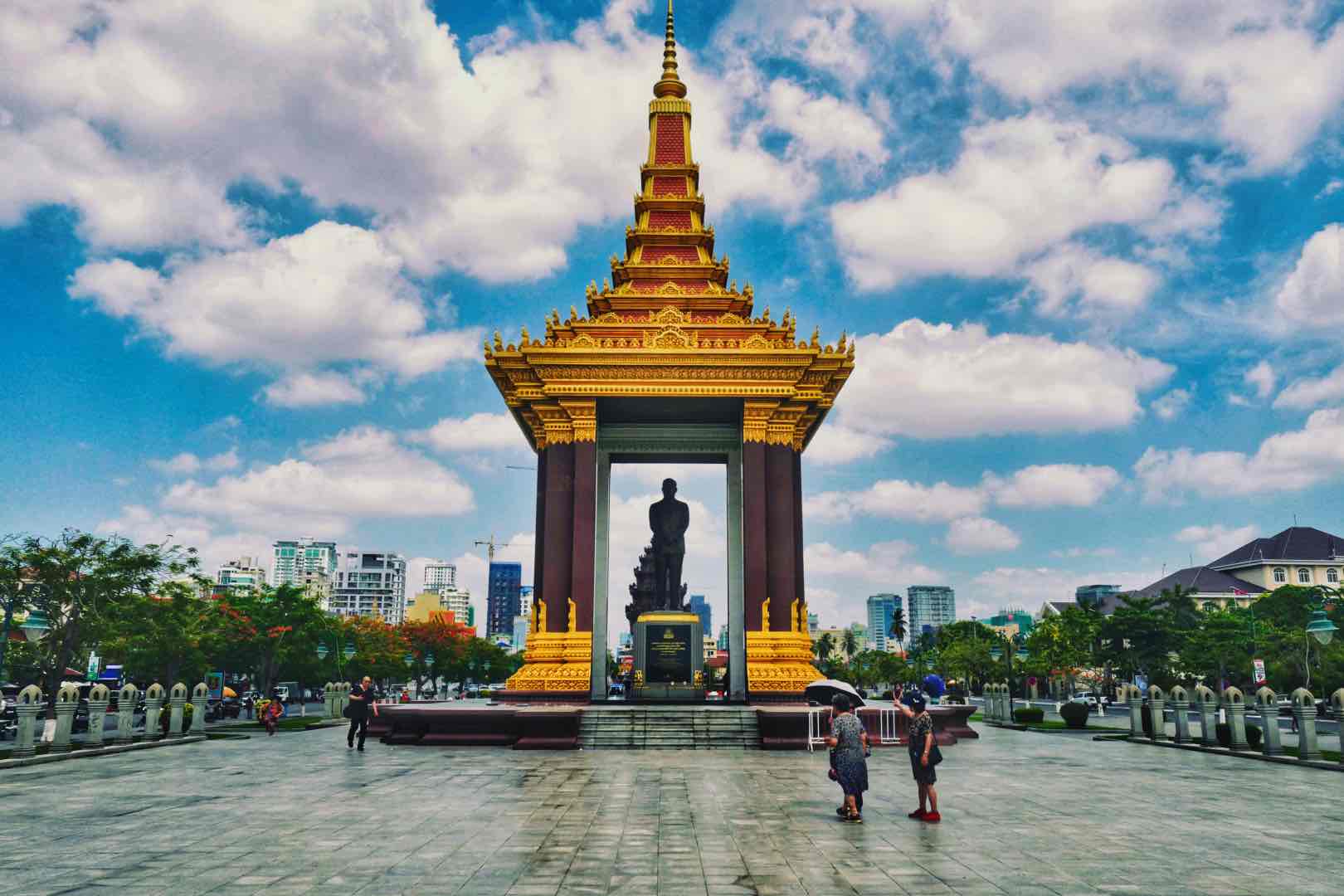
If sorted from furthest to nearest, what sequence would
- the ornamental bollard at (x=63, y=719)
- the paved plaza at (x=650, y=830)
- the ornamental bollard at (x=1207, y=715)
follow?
1. the ornamental bollard at (x=1207, y=715)
2. the ornamental bollard at (x=63, y=719)
3. the paved plaza at (x=650, y=830)

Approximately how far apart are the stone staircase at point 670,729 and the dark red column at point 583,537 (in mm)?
4627

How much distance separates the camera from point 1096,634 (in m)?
85.7

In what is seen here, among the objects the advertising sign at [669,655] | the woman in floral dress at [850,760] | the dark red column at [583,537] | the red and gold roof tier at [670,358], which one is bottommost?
the woman in floral dress at [850,760]

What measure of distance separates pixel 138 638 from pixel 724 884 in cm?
5927

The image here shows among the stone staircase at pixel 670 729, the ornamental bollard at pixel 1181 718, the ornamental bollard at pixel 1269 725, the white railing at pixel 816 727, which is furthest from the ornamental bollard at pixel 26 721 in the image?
the ornamental bollard at pixel 1181 718

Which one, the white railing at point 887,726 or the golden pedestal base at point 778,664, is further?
the golden pedestal base at point 778,664

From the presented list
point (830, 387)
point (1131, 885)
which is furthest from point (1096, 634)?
point (1131, 885)

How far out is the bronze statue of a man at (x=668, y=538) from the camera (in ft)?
121

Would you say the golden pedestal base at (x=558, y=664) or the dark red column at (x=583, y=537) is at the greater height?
the dark red column at (x=583, y=537)

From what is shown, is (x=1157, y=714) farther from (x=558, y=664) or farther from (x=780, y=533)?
(x=558, y=664)

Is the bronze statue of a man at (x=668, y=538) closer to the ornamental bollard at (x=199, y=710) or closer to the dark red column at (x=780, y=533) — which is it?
the dark red column at (x=780, y=533)

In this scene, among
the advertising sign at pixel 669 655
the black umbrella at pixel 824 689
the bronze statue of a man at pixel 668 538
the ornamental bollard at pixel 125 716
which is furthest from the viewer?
the bronze statue of a man at pixel 668 538

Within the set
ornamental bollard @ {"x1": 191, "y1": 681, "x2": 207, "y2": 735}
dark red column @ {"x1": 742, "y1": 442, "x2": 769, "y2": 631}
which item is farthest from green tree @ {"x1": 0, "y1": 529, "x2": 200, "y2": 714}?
dark red column @ {"x1": 742, "y1": 442, "x2": 769, "y2": 631}

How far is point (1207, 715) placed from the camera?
1057 inches
